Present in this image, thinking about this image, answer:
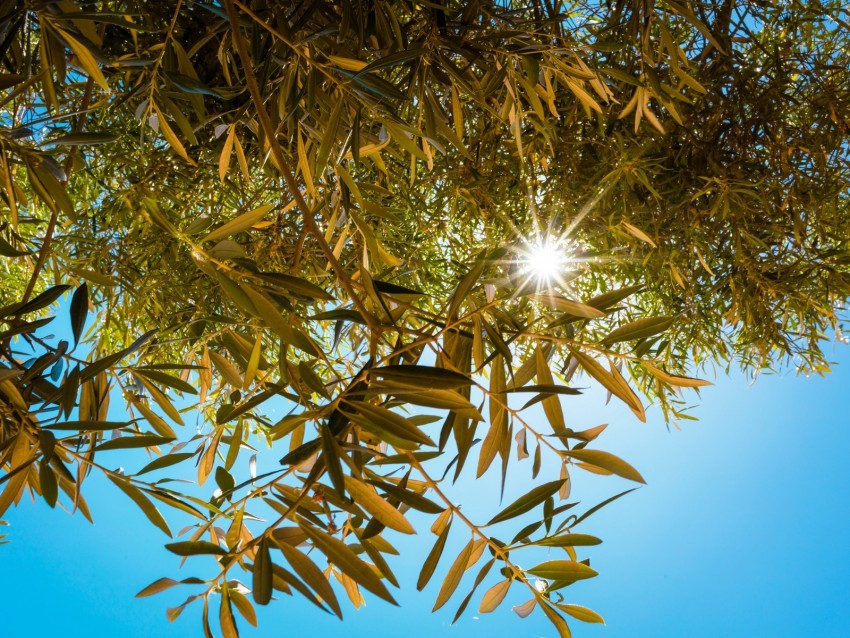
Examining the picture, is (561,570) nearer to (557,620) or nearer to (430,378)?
(557,620)

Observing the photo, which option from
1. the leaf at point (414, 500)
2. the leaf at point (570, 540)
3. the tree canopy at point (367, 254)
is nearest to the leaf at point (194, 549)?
the tree canopy at point (367, 254)

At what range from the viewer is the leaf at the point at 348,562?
0.35 m

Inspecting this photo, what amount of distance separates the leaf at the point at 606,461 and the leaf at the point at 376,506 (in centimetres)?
12

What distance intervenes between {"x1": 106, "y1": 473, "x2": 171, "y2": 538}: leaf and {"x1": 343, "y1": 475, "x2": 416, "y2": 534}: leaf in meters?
0.15

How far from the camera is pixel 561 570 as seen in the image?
0.45 m

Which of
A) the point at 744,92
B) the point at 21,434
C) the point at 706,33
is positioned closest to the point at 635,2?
the point at 706,33

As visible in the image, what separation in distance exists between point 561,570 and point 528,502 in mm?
50

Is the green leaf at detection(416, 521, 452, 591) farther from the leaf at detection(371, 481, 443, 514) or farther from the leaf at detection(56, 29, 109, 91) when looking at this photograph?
the leaf at detection(56, 29, 109, 91)

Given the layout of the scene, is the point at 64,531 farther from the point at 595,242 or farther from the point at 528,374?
the point at 528,374

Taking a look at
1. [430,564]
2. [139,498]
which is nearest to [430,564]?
[430,564]

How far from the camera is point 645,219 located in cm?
130

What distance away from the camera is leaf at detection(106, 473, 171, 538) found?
1.41 ft

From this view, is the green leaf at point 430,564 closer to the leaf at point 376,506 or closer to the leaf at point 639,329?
the leaf at point 376,506

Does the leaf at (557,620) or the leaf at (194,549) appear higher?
the leaf at (557,620)
